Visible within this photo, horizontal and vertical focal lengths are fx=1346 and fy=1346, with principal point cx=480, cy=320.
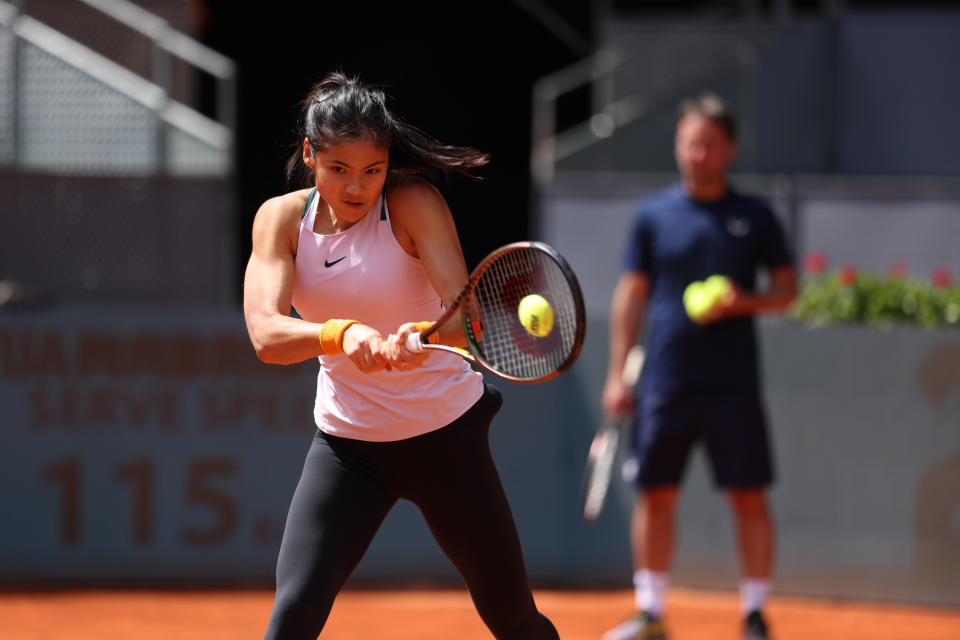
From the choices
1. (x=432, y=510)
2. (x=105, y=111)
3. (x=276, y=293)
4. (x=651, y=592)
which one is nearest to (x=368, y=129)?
(x=276, y=293)

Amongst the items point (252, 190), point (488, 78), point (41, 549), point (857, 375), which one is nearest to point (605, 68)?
point (488, 78)

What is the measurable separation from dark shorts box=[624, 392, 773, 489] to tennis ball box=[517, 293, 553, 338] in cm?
213

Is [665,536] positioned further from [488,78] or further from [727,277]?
[488,78]

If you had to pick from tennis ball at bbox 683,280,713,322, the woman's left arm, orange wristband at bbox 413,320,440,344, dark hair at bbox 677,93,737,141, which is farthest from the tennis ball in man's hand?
orange wristband at bbox 413,320,440,344

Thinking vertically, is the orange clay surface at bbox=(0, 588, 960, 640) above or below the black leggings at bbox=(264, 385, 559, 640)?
below

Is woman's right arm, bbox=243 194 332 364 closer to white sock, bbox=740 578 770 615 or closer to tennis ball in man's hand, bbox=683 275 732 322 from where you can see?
tennis ball in man's hand, bbox=683 275 732 322

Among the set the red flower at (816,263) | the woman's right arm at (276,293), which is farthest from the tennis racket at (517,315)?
the red flower at (816,263)

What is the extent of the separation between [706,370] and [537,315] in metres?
2.14

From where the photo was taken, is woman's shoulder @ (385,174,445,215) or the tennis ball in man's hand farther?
the tennis ball in man's hand

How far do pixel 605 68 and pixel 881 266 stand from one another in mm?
4592

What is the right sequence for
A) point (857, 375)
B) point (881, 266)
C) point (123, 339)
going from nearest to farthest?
point (857, 375)
point (123, 339)
point (881, 266)

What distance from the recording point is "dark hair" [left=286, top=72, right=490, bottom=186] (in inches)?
121

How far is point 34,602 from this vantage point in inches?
256

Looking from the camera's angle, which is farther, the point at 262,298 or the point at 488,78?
the point at 488,78
